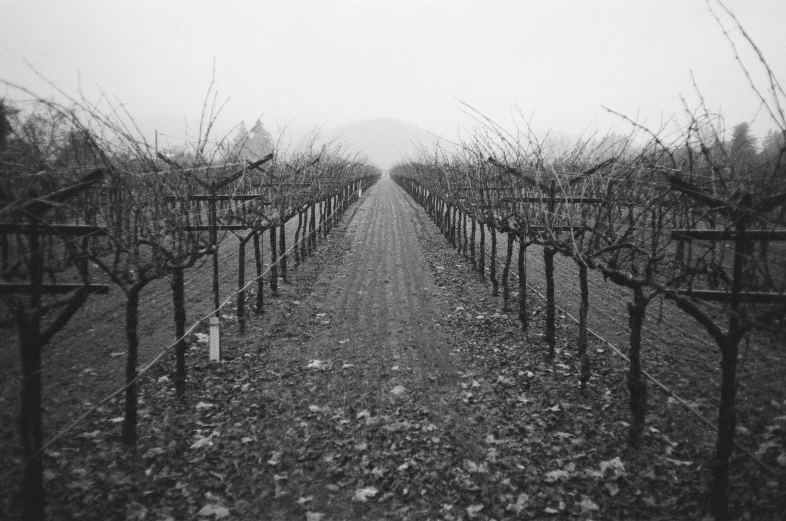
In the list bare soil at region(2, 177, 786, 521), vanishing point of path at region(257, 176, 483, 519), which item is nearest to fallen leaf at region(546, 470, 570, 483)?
bare soil at region(2, 177, 786, 521)

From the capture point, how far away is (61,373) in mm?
7086

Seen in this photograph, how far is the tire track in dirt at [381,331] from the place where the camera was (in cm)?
709

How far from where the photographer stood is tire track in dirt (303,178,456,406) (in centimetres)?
709

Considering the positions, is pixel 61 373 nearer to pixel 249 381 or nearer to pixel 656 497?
pixel 249 381

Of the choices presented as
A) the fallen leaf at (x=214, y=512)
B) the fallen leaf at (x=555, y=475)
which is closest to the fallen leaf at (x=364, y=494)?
the fallen leaf at (x=214, y=512)

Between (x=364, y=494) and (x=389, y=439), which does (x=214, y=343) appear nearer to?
(x=389, y=439)

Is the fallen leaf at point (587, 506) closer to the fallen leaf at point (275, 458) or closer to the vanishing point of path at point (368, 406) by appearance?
the vanishing point of path at point (368, 406)

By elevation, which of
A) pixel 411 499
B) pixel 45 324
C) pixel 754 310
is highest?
pixel 754 310

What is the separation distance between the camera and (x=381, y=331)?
932 cm

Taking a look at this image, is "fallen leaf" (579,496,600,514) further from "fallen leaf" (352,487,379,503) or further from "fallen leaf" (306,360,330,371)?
"fallen leaf" (306,360,330,371)

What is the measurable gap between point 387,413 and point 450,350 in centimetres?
256

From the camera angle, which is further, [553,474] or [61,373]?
[61,373]

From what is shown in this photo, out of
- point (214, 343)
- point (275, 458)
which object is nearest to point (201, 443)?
point (275, 458)

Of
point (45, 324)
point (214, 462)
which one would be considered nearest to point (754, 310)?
point (214, 462)
